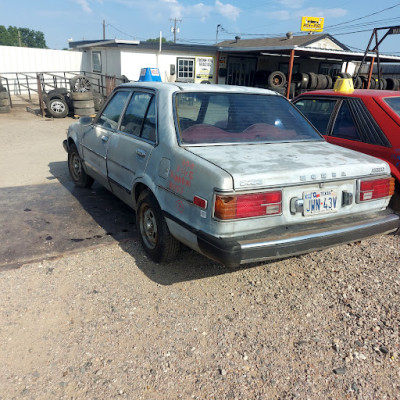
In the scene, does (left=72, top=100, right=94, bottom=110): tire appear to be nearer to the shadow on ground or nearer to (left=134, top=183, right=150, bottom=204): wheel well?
the shadow on ground

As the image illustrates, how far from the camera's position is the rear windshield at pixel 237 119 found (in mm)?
3203

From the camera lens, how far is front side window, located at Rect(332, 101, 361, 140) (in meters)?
4.20

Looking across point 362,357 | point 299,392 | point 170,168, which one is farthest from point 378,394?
point 170,168

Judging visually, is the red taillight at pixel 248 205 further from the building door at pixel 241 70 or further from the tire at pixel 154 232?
the building door at pixel 241 70

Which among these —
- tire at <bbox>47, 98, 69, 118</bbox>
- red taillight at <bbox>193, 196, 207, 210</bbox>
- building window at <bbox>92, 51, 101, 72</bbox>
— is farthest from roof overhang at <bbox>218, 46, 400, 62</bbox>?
red taillight at <bbox>193, 196, 207, 210</bbox>

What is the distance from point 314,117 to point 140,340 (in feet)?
12.0

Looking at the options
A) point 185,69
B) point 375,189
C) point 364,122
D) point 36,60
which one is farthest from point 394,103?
Result: point 36,60

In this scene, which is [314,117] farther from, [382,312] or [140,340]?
[140,340]

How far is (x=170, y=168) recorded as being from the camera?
2896 millimetres

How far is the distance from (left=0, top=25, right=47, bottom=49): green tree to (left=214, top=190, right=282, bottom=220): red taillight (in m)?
117

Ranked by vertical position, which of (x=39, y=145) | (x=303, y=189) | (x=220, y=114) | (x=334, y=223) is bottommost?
(x=39, y=145)

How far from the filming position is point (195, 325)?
2.62m

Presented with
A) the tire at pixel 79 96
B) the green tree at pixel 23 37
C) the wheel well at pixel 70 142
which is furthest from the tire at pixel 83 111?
the green tree at pixel 23 37

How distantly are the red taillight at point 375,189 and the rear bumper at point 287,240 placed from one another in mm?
180
